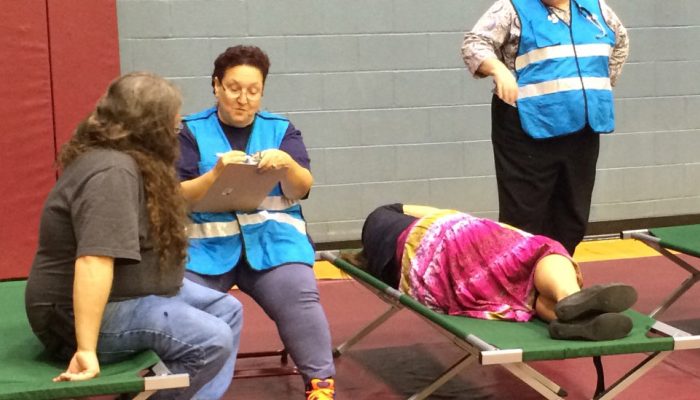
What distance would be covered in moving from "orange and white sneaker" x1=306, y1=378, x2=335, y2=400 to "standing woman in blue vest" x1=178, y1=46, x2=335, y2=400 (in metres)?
0.11

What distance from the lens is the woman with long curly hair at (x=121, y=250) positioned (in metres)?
2.13

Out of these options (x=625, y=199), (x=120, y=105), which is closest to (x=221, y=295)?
(x=120, y=105)

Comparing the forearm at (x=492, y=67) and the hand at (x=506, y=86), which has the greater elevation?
the forearm at (x=492, y=67)

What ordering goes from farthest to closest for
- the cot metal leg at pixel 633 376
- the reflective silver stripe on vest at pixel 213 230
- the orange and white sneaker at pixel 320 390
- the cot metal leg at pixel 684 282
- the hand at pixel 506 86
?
the cot metal leg at pixel 684 282, the hand at pixel 506 86, the reflective silver stripe on vest at pixel 213 230, the orange and white sneaker at pixel 320 390, the cot metal leg at pixel 633 376

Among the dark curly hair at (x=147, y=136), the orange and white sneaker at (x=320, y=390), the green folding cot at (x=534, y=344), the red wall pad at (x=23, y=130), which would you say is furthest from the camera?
the red wall pad at (x=23, y=130)

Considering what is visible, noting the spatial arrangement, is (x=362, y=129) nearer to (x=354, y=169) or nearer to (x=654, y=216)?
(x=354, y=169)

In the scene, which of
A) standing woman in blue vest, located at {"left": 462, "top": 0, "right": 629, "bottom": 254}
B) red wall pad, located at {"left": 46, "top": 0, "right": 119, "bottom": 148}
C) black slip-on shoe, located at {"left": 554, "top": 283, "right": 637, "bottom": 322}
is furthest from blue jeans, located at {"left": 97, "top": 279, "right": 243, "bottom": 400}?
red wall pad, located at {"left": 46, "top": 0, "right": 119, "bottom": 148}

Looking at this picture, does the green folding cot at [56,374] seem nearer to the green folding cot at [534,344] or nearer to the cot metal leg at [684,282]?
the green folding cot at [534,344]

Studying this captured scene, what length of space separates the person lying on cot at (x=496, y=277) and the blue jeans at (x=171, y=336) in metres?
0.78

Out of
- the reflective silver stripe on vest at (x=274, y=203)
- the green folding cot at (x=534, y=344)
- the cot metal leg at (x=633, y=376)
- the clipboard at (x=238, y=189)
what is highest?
the clipboard at (x=238, y=189)

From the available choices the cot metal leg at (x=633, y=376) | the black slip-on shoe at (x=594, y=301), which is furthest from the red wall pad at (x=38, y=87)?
the cot metal leg at (x=633, y=376)

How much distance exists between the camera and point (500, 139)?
11.4 feet

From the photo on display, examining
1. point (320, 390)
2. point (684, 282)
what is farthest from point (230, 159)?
point (684, 282)

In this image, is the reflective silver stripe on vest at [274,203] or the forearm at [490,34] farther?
the forearm at [490,34]
